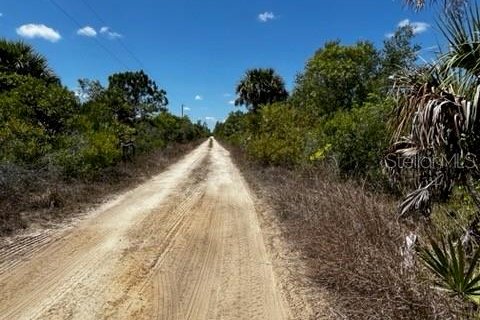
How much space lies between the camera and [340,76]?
19.8m

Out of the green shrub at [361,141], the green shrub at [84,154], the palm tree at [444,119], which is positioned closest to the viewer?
the palm tree at [444,119]

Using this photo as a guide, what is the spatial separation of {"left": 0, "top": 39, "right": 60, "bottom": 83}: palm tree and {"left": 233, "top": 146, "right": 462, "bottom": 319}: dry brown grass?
510 inches

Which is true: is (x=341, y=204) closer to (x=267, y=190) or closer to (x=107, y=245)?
(x=107, y=245)

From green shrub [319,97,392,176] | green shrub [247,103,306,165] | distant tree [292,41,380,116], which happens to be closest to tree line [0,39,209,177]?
green shrub [247,103,306,165]

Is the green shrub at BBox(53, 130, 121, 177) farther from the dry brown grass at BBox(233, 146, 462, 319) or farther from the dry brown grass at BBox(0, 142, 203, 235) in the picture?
the dry brown grass at BBox(233, 146, 462, 319)

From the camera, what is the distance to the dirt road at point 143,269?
4.74 m

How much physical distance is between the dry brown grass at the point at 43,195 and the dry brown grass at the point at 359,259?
5.06 m

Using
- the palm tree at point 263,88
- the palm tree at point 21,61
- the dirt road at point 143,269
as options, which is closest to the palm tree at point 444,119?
the dirt road at point 143,269

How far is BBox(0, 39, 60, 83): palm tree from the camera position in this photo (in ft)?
53.1

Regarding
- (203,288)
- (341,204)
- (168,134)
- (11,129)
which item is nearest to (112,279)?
(203,288)

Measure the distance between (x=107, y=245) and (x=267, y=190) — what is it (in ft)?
23.5

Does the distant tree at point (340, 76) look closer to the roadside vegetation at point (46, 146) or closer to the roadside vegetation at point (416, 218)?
the roadside vegetation at point (46, 146)

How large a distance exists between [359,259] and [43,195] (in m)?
7.89

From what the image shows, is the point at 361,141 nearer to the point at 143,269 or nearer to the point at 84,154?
the point at 143,269
